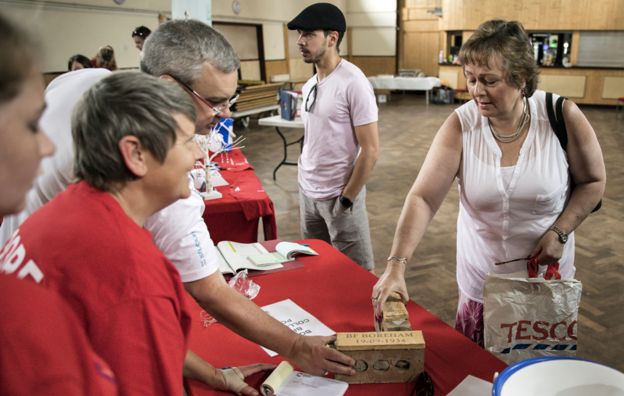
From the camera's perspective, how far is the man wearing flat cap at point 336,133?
254 cm

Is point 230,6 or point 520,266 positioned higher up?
point 230,6

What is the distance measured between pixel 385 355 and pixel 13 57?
38.1 inches

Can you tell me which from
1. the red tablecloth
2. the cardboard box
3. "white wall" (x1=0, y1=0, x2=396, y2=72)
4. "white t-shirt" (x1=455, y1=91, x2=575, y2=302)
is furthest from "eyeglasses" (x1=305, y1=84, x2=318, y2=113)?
"white wall" (x1=0, y1=0, x2=396, y2=72)

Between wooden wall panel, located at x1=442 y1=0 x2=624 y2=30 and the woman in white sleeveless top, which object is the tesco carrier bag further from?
wooden wall panel, located at x1=442 y1=0 x2=624 y2=30

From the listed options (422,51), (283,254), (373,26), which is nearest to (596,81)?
(422,51)

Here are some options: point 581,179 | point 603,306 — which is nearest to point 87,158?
point 581,179

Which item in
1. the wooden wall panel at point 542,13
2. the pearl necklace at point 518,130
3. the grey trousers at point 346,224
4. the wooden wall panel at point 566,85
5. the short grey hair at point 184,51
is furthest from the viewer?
the wooden wall panel at point 566,85

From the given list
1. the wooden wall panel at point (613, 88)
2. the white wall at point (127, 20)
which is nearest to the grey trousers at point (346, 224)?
the white wall at point (127, 20)

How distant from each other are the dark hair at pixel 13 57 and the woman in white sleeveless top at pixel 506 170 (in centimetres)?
113

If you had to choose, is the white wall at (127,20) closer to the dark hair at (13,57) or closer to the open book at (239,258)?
the open book at (239,258)

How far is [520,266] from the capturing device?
64.5 inches

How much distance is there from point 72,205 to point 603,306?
10.3 ft

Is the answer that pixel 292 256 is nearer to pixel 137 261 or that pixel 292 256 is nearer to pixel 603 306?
pixel 137 261

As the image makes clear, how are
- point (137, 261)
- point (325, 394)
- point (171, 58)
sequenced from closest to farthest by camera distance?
1. point (137, 261)
2. point (325, 394)
3. point (171, 58)
